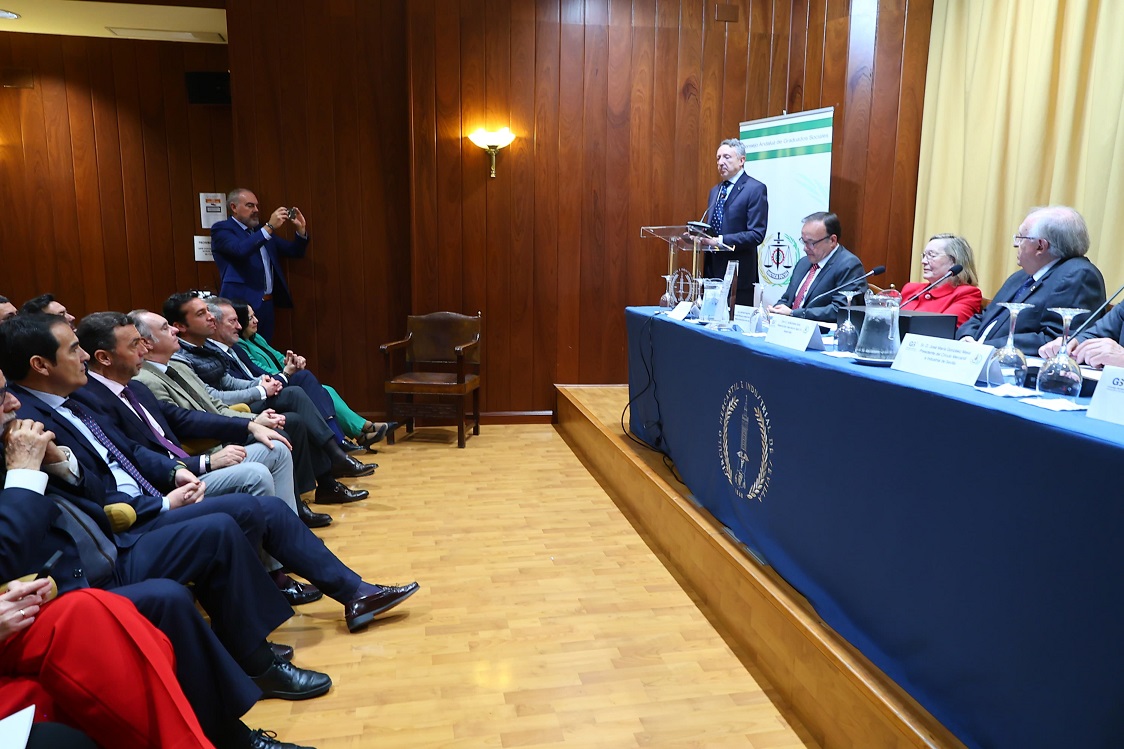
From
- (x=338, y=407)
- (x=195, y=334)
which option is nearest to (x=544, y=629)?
(x=195, y=334)

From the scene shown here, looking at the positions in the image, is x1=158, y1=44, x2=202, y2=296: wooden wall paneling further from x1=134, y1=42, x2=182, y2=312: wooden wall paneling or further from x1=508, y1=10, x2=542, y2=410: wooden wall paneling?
x1=508, y1=10, x2=542, y2=410: wooden wall paneling

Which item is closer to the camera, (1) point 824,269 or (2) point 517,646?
(2) point 517,646

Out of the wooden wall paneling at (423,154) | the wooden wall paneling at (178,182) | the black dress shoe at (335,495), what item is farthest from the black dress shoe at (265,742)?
the wooden wall paneling at (178,182)

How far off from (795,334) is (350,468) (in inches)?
98.3

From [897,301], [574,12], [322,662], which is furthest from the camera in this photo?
[574,12]

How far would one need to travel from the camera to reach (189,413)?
9.05 ft

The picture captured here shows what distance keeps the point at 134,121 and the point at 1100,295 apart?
6611 millimetres

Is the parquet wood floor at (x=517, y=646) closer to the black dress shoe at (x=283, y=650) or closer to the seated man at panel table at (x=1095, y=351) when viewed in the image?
the black dress shoe at (x=283, y=650)

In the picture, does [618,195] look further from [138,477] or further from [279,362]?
[138,477]

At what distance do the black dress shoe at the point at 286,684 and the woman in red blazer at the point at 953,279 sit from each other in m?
2.94

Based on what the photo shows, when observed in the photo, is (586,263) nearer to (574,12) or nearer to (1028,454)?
(574,12)

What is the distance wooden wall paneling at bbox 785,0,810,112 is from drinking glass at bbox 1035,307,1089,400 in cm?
401

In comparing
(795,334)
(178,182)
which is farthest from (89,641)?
(178,182)

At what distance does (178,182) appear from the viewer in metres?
6.04
